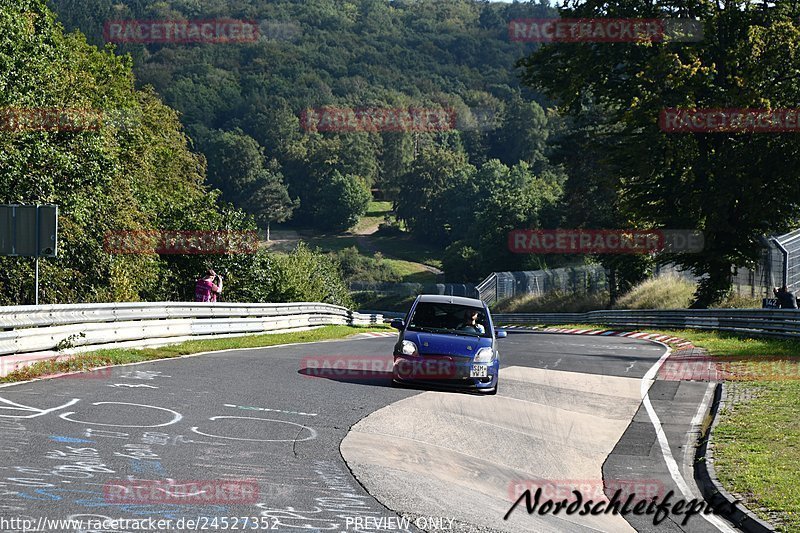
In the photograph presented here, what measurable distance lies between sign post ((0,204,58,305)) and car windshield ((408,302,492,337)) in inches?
244

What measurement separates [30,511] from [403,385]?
913cm

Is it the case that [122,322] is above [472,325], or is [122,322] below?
below

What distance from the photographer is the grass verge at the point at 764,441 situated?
8781mm

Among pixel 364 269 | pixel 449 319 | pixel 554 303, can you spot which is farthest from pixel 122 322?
pixel 364 269

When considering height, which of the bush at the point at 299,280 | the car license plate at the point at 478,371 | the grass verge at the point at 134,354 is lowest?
the bush at the point at 299,280

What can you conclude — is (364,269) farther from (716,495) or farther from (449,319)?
(716,495)

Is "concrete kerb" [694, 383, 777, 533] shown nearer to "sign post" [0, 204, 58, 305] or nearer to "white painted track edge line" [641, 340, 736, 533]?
"white painted track edge line" [641, 340, 736, 533]

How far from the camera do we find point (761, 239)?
3716cm

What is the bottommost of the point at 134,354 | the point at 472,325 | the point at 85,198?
the point at 134,354

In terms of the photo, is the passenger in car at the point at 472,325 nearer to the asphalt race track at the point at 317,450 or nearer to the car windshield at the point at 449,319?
the car windshield at the point at 449,319

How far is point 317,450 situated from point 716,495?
3.82 meters

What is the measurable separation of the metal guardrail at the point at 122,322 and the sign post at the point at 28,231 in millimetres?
965

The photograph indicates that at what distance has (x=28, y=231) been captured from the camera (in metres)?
16.3

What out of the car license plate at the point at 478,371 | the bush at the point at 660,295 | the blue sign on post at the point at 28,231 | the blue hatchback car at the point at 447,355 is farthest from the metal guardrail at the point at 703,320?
the blue sign on post at the point at 28,231
